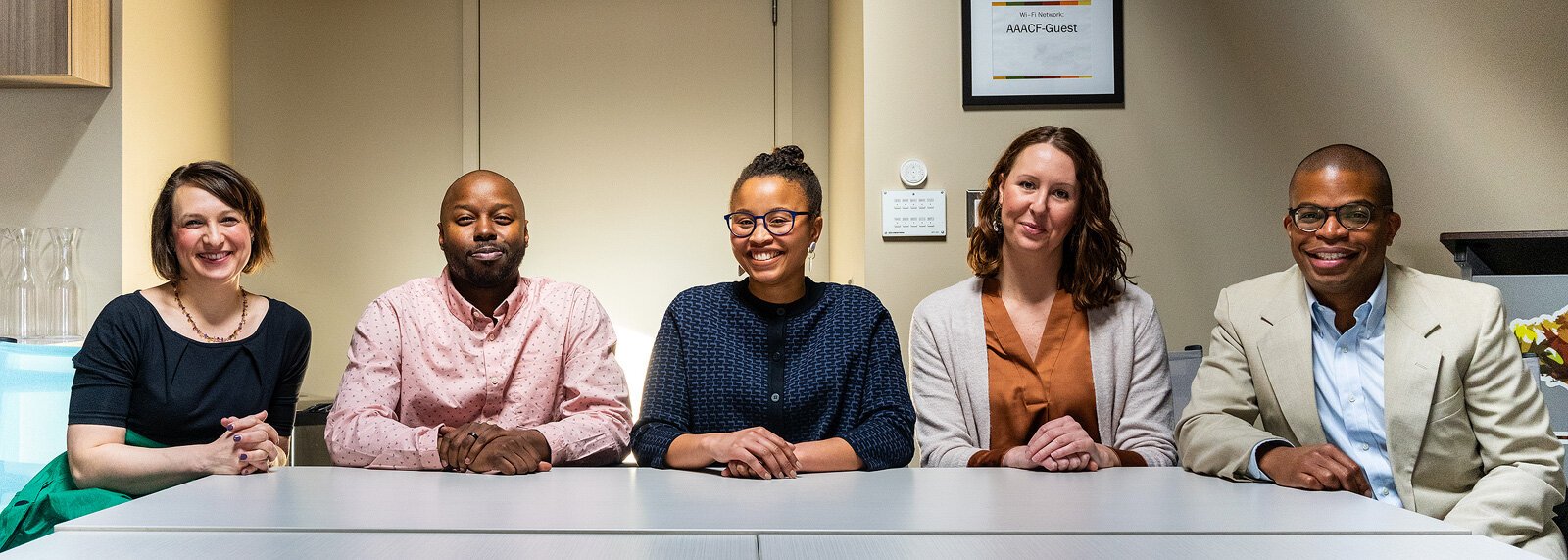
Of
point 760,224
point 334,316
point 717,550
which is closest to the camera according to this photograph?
point 717,550

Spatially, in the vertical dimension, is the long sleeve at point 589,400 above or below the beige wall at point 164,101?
below

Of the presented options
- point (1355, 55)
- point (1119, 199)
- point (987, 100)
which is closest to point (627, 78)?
point (987, 100)

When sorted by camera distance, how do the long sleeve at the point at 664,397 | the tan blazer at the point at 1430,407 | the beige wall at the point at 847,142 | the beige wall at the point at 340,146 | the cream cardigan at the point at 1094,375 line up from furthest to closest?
the beige wall at the point at 340,146 → the beige wall at the point at 847,142 → the cream cardigan at the point at 1094,375 → the long sleeve at the point at 664,397 → the tan blazer at the point at 1430,407

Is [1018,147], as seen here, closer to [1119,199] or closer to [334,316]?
[1119,199]

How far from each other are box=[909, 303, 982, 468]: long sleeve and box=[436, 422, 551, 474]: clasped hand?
724 mm

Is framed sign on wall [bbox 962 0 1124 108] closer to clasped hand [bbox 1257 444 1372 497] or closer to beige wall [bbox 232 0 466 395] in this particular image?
clasped hand [bbox 1257 444 1372 497]

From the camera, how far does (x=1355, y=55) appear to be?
284 cm

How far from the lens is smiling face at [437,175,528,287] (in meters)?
2.08

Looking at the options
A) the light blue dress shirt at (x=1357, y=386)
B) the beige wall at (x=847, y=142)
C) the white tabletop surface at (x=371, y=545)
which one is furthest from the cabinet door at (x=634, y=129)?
the white tabletop surface at (x=371, y=545)

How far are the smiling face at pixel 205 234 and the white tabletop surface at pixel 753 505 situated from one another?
53cm

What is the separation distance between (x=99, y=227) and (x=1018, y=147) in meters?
2.61

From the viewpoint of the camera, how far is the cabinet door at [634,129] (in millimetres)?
3975

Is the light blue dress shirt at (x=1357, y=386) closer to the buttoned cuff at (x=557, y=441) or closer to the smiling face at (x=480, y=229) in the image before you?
the buttoned cuff at (x=557, y=441)

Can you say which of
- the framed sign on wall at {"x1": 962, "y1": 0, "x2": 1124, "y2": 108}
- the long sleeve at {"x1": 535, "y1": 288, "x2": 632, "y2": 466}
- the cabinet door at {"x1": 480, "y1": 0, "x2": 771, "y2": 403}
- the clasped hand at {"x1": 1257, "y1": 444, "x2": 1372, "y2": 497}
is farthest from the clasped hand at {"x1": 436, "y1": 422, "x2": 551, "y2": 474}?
the cabinet door at {"x1": 480, "y1": 0, "x2": 771, "y2": 403}
